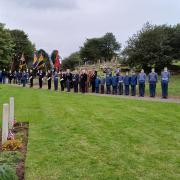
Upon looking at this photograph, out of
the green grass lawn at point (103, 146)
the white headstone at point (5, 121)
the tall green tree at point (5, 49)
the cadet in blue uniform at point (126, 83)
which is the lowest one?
the green grass lawn at point (103, 146)

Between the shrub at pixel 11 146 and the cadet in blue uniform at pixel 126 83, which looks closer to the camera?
the shrub at pixel 11 146

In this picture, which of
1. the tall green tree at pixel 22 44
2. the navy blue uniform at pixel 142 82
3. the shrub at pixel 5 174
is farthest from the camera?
the tall green tree at pixel 22 44

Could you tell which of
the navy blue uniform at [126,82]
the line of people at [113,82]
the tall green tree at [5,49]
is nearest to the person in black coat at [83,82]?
the line of people at [113,82]

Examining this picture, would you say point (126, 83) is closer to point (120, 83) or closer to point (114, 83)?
point (120, 83)

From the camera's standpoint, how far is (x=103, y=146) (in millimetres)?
9258

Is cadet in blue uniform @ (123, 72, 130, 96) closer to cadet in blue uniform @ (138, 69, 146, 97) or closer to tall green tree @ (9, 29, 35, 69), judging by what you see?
cadet in blue uniform @ (138, 69, 146, 97)

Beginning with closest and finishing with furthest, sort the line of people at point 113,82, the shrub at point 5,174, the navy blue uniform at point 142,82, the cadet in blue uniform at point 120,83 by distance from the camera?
1. the shrub at point 5,174
2. the line of people at point 113,82
3. the navy blue uniform at point 142,82
4. the cadet in blue uniform at point 120,83

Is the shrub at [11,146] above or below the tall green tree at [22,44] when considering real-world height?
below

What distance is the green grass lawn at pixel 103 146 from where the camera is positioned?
23.8ft

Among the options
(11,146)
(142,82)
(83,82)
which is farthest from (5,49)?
(11,146)

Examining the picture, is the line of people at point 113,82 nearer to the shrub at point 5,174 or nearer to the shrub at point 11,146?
the shrub at point 11,146

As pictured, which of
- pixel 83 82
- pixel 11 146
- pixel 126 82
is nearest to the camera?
pixel 11 146

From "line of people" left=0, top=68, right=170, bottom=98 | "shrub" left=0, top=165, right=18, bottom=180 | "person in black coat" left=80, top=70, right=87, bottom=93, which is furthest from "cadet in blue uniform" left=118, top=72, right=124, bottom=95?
"shrub" left=0, top=165, right=18, bottom=180

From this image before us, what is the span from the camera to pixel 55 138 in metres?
10.3
